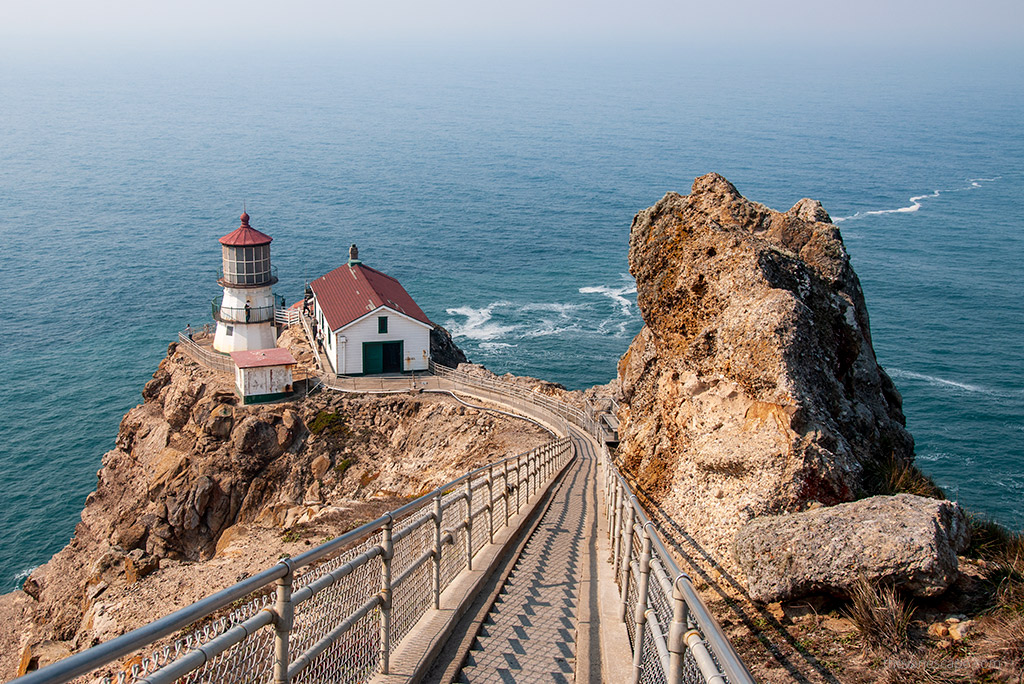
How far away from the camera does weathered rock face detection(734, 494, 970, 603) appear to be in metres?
6.85

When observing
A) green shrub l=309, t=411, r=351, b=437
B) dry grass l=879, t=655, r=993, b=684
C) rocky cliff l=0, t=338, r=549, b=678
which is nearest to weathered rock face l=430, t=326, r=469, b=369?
rocky cliff l=0, t=338, r=549, b=678

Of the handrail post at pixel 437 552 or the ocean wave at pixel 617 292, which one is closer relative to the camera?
the handrail post at pixel 437 552

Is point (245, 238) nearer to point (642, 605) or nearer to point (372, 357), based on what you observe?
point (372, 357)

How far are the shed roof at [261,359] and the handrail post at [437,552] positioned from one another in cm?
2804

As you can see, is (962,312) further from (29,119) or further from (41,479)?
(29,119)

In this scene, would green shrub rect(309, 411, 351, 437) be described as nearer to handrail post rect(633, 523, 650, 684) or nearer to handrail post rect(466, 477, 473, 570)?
handrail post rect(466, 477, 473, 570)

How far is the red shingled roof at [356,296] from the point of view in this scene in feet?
121

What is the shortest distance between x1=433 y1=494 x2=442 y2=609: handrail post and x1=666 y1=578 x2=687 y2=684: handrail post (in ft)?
12.5

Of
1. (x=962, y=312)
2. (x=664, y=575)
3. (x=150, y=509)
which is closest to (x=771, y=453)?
(x=664, y=575)

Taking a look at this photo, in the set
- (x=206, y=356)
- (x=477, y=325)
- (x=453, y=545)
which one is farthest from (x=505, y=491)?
(x=477, y=325)

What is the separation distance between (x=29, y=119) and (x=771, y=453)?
8750 inches

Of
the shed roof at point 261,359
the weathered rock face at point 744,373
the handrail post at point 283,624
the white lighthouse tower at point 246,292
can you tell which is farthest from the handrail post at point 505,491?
the white lighthouse tower at point 246,292

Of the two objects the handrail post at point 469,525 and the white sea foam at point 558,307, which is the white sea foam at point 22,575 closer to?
the handrail post at point 469,525

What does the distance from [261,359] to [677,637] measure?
32.8 m
